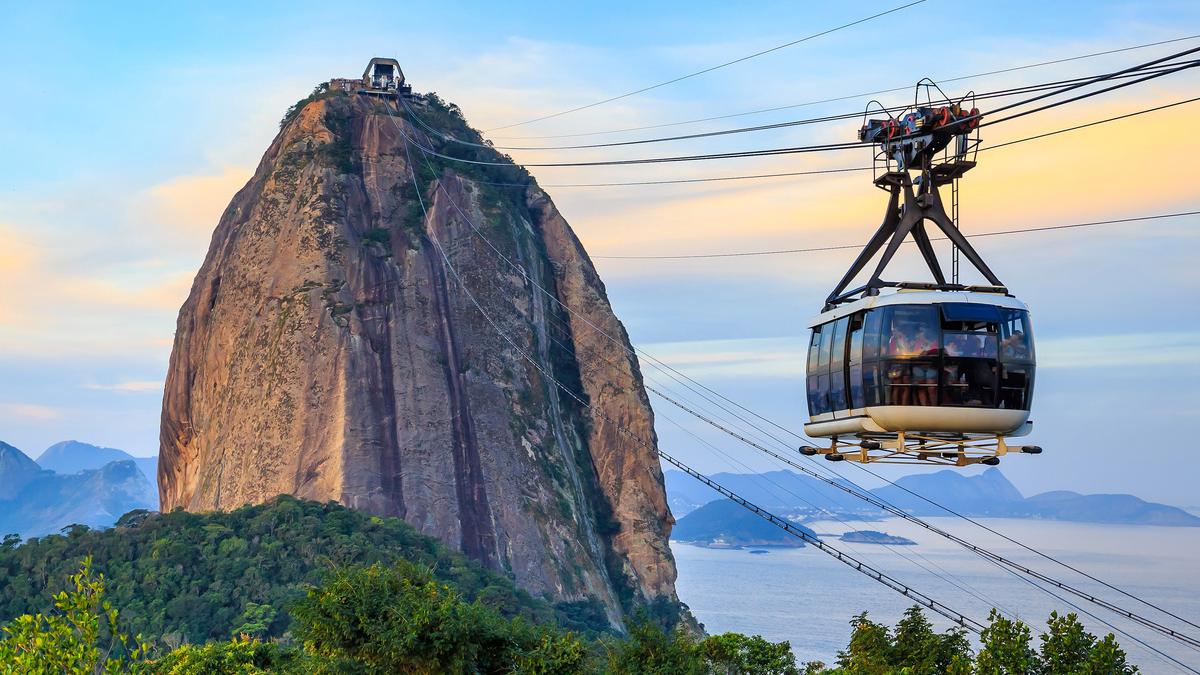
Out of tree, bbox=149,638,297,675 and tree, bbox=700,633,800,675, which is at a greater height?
tree, bbox=149,638,297,675

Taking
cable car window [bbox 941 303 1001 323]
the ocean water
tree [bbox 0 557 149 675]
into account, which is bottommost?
the ocean water

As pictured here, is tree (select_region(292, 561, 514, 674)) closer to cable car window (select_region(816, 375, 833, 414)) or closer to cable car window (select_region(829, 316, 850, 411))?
cable car window (select_region(816, 375, 833, 414))

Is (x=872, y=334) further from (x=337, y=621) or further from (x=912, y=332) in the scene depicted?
(x=337, y=621)

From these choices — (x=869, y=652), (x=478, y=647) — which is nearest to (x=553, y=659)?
(x=478, y=647)

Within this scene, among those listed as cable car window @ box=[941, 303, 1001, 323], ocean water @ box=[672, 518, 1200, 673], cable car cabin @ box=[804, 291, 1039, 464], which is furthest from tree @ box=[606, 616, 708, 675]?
ocean water @ box=[672, 518, 1200, 673]

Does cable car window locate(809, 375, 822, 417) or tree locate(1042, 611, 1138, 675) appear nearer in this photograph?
cable car window locate(809, 375, 822, 417)

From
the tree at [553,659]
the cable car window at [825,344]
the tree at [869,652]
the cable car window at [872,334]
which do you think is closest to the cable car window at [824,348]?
the cable car window at [825,344]
